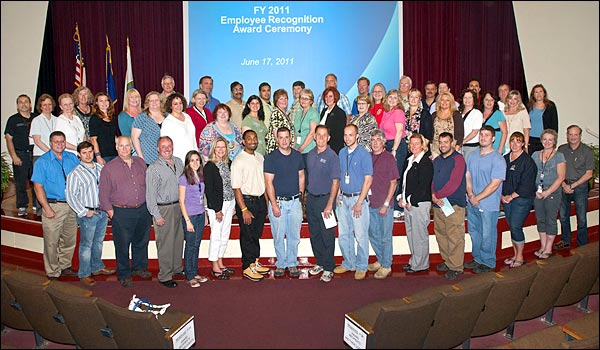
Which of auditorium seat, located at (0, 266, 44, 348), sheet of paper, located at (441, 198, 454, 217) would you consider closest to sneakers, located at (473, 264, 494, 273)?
sheet of paper, located at (441, 198, 454, 217)

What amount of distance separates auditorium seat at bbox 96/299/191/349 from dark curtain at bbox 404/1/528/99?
25.4 ft

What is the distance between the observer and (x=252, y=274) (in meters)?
5.60

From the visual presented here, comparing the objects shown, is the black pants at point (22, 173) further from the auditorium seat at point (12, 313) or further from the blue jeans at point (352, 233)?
the blue jeans at point (352, 233)

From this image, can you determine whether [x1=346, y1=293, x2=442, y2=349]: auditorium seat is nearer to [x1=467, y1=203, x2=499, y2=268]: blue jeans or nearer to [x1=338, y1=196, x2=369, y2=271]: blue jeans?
[x1=338, y1=196, x2=369, y2=271]: blue jeans

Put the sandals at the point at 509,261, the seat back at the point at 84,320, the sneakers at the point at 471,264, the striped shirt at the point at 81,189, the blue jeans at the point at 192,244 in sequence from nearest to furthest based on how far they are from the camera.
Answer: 1. the seat back at the point at 84,320
2. the striped shirt at the point at 81,189
3. the blue jeans at the point at 192,244
4. the sneakers at the point at 471,264
5. the sandals at the point at 509,261

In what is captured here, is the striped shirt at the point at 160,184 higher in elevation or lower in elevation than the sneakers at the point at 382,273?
higher

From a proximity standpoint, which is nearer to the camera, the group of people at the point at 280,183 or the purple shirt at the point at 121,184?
the purple shirt at the point at 121,184

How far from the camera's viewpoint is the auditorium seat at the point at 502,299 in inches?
154

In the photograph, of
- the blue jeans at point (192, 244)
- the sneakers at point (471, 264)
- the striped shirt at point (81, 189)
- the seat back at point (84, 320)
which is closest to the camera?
the seat back at point (84, 320)

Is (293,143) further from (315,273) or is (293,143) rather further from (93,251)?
(93,251)

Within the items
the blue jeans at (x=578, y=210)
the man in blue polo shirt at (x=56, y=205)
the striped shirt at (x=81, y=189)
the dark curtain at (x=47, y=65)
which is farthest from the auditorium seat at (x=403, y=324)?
the dark curtain at (x=47, y=65)

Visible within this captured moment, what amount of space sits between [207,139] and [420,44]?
589 centimetres

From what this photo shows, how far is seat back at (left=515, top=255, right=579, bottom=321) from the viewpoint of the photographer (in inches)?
162

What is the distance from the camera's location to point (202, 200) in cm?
539
